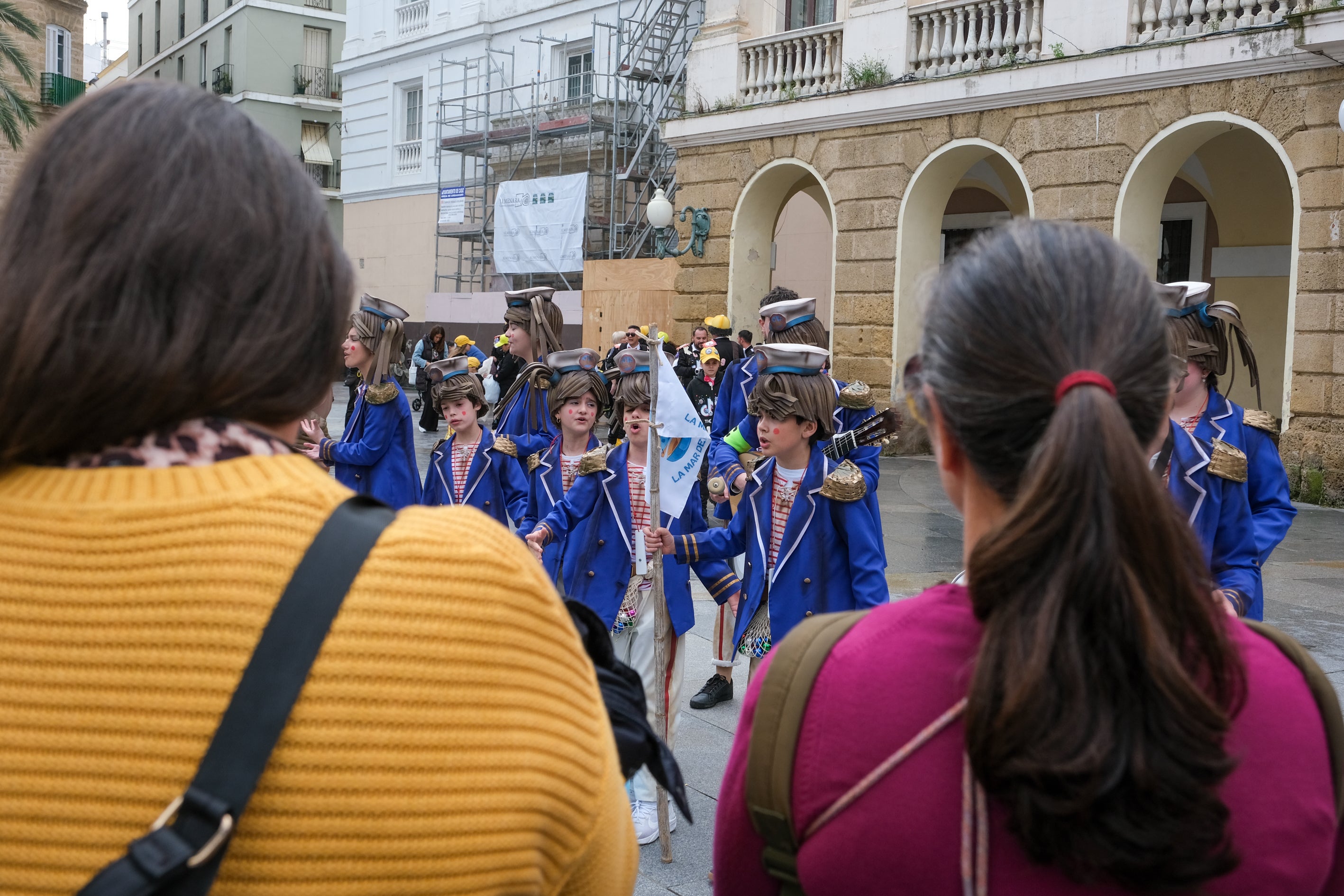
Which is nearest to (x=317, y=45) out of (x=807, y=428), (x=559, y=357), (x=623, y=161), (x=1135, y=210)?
(x=623, y=161)

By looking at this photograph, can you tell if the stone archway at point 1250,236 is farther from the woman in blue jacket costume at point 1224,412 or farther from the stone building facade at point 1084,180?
the woman in blue jacket costume at point 1224,412

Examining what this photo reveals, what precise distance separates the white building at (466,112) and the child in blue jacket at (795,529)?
15655mm

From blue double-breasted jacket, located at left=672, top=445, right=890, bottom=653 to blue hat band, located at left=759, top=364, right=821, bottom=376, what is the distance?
0.38m

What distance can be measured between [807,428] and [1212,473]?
1.43m

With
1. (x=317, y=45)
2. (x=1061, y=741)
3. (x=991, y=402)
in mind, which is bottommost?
(x=1061, y=741)

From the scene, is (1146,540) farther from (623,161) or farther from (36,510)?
(623,161)

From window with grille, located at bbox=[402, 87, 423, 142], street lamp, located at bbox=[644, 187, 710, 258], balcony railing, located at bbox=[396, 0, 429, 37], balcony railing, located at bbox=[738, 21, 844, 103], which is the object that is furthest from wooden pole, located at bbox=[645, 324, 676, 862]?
window with grille, located at bbox=[402, 87, 423, 142]

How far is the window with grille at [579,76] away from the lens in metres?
23.6

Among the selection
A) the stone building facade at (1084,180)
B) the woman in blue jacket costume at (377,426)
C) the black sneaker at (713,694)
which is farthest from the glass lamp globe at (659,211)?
the black sneaker at (713,694)

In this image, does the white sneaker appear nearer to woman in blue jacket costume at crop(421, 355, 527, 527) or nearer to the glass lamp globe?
woman in blue jacket costume at crop(421, 355, 527, 527)

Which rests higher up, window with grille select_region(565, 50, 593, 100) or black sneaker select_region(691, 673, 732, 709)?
window with grille select_region(565, 50, 593, 100)

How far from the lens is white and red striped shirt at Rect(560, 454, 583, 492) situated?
5953 millimetres

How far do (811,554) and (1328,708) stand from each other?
121 inches

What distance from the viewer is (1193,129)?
518 inches
